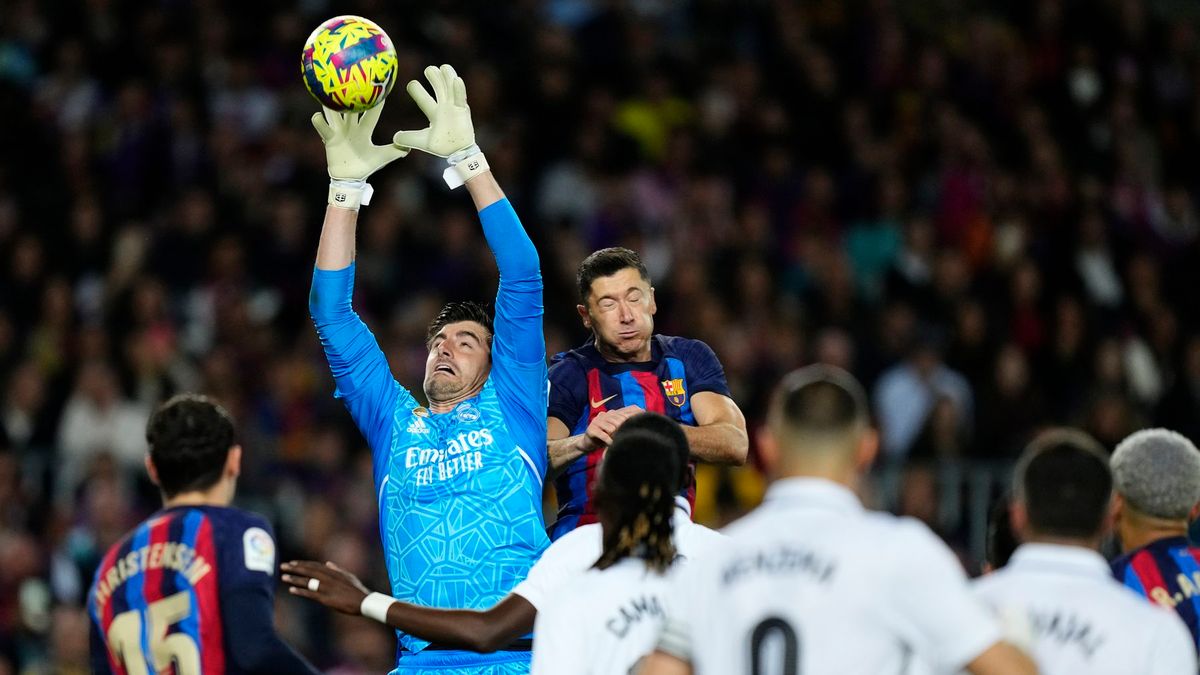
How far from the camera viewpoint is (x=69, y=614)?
11.1m

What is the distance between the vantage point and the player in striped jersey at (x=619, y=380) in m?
7.00

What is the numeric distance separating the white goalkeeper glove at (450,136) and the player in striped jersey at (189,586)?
145 centimetres

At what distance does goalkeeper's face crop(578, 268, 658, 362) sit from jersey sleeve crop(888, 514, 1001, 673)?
2717 mm

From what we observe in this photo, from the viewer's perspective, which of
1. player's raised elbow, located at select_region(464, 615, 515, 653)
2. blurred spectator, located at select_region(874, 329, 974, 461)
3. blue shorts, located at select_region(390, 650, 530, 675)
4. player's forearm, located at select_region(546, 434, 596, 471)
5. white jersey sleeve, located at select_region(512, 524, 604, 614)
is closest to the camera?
white jersey sleeve, located at select_region(512, 524, 604, 614)

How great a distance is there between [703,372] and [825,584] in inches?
108

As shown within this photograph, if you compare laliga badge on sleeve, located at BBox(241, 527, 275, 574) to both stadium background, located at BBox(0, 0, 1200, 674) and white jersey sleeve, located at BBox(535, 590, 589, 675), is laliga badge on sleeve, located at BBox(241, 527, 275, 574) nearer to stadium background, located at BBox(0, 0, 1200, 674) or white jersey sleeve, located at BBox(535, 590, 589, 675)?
white jersey sleeve, located at BBox(535, 590, 589, 675)

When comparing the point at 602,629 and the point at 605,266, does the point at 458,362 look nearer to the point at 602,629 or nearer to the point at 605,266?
the point at 605,266

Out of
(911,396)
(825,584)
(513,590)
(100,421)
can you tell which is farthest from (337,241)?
(911,396)

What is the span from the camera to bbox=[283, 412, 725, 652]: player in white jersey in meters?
5.56

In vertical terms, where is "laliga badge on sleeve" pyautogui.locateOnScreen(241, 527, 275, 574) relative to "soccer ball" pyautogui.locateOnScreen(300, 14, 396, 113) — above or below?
below

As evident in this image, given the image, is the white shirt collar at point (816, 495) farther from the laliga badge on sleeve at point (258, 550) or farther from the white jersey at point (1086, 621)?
the laliga badge on sleeve at point (258, 550)

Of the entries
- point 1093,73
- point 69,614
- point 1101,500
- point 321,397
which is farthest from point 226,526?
point 1093,73

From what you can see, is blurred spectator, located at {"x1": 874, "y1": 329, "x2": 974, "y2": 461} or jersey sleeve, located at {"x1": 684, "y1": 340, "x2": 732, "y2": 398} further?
blurred spectator, located at {"x1": 874, "y1": 329, "x2": 974, "y2": 461}

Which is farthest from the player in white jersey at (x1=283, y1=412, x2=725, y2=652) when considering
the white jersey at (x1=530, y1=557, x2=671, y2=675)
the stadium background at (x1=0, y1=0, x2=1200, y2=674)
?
the stadium background at (x1=0, y1=0, x2=1200, y2=674)
